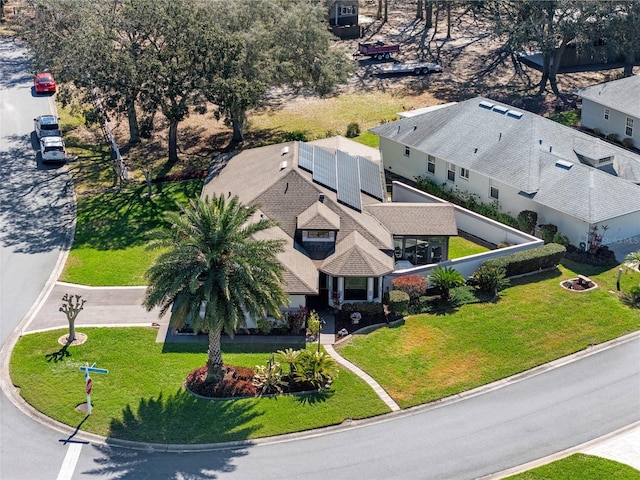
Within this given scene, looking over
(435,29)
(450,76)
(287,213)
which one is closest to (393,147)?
(287,213)

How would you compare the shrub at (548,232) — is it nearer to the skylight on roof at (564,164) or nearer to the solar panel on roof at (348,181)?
the skylight on roof at (564,164)

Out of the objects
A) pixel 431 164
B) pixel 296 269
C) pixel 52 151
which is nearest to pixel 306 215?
pixel 296 269

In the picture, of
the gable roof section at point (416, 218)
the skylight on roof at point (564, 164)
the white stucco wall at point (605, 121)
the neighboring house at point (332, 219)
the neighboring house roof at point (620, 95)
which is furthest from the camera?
the white stucco wall at point (605, 121)

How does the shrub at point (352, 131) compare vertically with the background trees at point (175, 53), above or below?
below

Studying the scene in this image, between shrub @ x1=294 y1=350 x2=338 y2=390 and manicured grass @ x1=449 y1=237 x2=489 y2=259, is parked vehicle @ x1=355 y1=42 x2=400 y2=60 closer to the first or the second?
manicured grass @ x1=449 y1=237 x2=489 y2=259

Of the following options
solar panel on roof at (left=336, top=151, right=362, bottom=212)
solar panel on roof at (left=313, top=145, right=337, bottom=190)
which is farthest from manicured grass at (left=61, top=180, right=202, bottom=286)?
solar panel on roof at (left=336, top=151, right=362, bottom=212)

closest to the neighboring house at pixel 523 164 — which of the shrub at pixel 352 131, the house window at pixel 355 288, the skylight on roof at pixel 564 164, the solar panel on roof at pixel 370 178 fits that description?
the skylight on roof at pixel 564 164

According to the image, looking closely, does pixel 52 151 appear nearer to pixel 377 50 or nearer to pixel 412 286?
pixel 412 286
